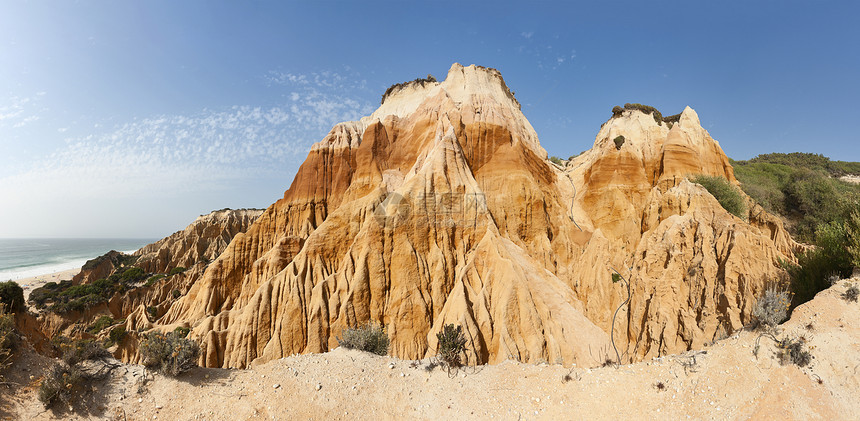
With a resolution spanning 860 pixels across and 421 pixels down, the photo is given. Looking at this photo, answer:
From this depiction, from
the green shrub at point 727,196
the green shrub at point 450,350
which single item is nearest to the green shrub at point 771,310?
the green shrub at point 450,350

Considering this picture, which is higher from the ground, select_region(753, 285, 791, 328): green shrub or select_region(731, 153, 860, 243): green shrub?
select_region(731, 153, 860, 243): green shrub

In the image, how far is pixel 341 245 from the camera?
2283 centimetres

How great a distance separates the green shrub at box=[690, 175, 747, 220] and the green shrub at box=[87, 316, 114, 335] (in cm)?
5064

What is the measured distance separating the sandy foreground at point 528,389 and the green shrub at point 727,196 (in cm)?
1775

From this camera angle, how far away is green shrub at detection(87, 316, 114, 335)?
3161 centimetres

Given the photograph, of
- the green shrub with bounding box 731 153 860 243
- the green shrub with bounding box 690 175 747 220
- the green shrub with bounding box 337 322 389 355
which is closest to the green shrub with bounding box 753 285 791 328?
the green shrub with bounding box 337 322 389 355

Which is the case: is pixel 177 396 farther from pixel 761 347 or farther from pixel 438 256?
pixel 438 256

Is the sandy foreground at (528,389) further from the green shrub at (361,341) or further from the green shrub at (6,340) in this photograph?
the green shrub at (361,341)

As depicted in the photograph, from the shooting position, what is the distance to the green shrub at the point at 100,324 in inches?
1244

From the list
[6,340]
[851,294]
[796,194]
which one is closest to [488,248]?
[851,294]

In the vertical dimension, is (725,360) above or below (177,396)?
above

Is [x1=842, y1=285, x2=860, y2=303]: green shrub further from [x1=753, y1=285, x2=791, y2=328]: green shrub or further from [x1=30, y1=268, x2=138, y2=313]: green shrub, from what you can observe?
[x1=30, y1=268, x2=138, y2=313]: green shrub

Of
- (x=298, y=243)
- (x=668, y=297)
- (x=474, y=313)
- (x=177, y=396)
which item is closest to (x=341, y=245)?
(x=298, y=243)

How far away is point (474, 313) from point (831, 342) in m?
12.3
